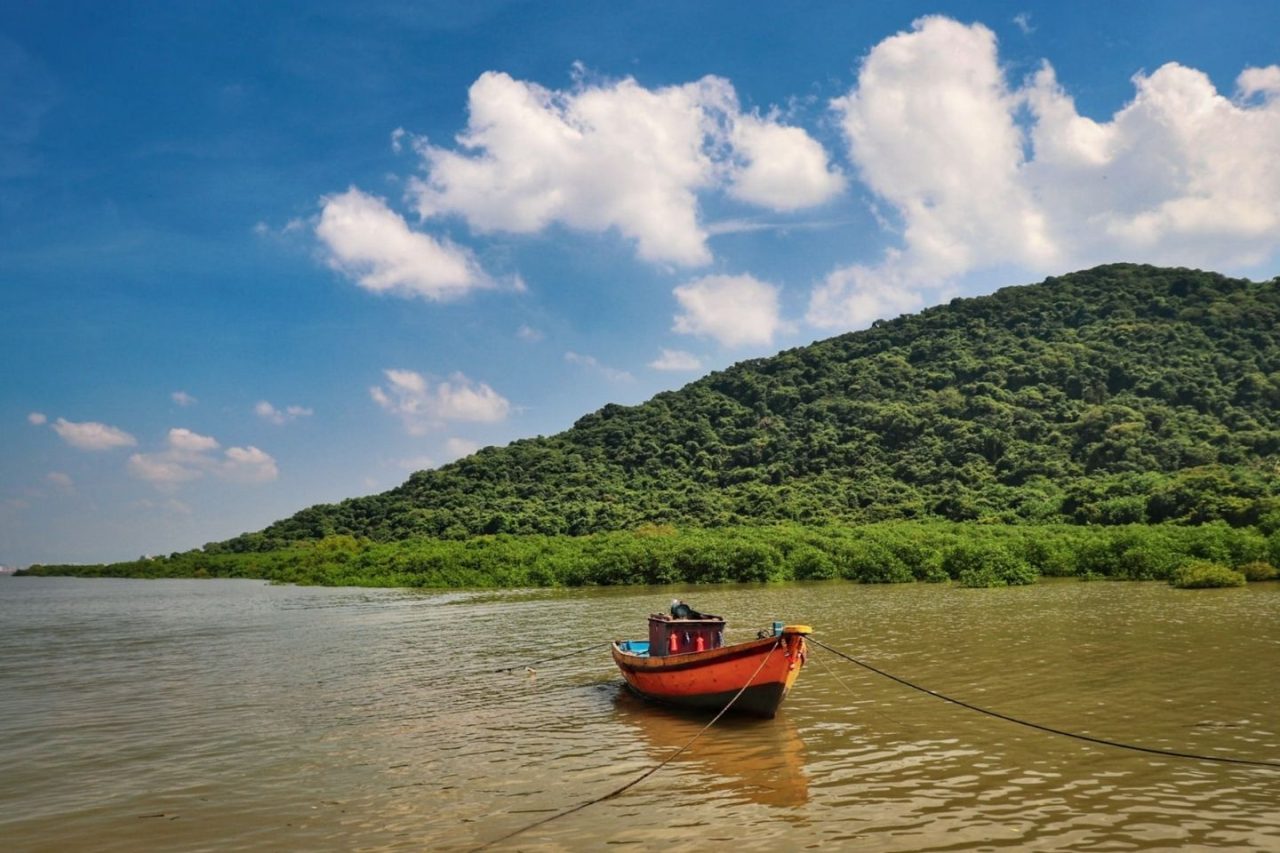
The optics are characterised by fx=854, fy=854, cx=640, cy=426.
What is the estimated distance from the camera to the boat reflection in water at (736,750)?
45.0 ft

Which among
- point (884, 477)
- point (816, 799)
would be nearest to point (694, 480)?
point (884, 477)

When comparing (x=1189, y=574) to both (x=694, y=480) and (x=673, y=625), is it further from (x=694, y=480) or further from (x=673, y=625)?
(x=694, y=480)

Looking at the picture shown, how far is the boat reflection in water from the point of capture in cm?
1371

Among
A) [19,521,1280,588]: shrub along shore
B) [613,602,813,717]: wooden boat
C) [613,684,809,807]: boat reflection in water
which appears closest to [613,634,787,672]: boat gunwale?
[613,602,813,717]: wooden boat

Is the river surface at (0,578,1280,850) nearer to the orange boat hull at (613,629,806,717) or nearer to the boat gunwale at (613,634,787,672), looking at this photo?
the orange boat hull at (613,629,806,717)

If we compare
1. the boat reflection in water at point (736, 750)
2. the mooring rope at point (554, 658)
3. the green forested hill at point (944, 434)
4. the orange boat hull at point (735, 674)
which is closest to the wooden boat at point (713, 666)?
the orange boat hull at point (735, 674)

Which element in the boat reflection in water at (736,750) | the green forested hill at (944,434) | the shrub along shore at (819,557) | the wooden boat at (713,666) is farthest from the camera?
the green forested hill at (944,434)

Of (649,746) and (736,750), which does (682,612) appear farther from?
(736,750)

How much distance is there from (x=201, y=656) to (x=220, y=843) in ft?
78.3

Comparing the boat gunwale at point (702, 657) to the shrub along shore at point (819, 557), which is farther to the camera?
the shrub along shore at point (819, 557)

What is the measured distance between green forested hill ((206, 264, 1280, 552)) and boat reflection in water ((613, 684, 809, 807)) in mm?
52939

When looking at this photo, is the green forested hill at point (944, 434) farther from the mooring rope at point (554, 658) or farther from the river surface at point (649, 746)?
the mooring rope at point (554, 658)

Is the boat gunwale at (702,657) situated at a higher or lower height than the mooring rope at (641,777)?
higher

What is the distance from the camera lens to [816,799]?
1298 cm
